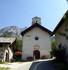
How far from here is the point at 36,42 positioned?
28.8m

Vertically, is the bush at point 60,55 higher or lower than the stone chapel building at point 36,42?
lower

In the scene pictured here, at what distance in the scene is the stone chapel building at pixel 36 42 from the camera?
92.9 ft

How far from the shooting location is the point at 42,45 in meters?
28.8

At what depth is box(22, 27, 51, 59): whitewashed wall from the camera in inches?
1114

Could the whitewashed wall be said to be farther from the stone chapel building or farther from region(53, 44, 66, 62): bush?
region(53, 44, 66, 62): bush

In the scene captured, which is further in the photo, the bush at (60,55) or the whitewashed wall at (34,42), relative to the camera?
the whitewashed wall at (34,42)

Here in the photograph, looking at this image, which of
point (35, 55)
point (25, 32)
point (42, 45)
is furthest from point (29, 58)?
point (25, 32)

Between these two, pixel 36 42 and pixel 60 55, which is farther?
pixel 36 42

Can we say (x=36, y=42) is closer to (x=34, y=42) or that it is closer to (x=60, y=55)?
(x=34, y=42)

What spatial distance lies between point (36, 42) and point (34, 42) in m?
0.46

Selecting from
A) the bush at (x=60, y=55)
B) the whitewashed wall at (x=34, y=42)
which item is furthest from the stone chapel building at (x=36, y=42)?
the bush at (x=60, y=55)

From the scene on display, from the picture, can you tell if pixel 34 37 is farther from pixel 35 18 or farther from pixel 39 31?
pixel 35 18

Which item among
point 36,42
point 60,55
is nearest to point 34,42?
point 36,42

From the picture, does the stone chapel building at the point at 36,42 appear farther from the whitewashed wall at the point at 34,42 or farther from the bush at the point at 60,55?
the bush at the point at 60,55
